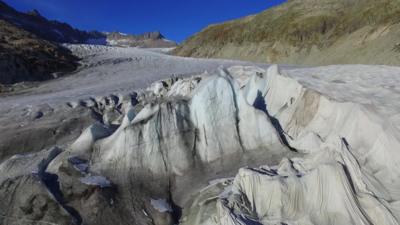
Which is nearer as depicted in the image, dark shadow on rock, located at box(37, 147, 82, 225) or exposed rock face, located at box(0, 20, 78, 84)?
dark shadow on rock, located at box(37, 147, 82, 225)

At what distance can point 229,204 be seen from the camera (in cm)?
695

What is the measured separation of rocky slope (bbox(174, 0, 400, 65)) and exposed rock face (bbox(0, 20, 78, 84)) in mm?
23891

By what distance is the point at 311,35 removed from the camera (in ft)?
155

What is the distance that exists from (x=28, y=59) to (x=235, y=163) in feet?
74.0

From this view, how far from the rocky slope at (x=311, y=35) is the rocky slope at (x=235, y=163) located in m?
25.4

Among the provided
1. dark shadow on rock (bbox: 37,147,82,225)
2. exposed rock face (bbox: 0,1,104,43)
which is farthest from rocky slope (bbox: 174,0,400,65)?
dark shadow on rock (bbox: 37,147,82,225)

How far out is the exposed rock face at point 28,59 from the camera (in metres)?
25.6

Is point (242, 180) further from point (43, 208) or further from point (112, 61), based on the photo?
point (112, 61)

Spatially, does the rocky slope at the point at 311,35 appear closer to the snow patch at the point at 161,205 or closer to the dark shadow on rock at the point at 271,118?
the dark shadow on rock at the point at 271,118

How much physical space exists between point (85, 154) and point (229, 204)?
3.39m

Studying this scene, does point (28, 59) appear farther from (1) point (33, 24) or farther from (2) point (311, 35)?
(1) point (33, 24)

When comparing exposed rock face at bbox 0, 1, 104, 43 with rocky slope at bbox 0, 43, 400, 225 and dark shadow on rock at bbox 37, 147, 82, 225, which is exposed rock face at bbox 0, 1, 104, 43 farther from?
rocky slope at bbox 0, 43, 400, 225

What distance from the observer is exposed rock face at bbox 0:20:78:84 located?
84.1 feet

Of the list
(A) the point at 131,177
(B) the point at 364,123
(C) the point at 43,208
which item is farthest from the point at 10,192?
(B) the point at 364,123
